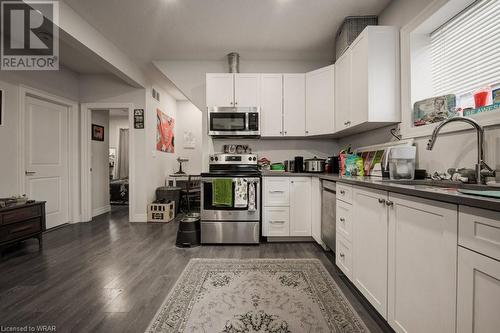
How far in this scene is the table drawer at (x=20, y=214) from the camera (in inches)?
97.2

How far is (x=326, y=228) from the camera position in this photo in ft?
8.25

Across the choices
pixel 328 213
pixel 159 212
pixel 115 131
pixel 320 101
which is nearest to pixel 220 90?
pixel 320 101

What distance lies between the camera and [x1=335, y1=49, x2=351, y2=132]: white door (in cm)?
257

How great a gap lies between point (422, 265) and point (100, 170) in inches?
212

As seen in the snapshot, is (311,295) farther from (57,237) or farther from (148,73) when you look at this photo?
(148,73)

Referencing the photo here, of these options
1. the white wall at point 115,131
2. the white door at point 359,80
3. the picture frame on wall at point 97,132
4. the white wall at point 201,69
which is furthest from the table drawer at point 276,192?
the white wall at point 115,131

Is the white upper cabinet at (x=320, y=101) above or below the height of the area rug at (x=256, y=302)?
above

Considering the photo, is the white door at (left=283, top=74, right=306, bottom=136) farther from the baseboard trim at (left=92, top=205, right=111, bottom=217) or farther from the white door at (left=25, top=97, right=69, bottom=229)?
the baseboard trim at (left=92, top=205, right=111, bottom=217)

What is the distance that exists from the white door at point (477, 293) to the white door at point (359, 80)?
1633 millimetres

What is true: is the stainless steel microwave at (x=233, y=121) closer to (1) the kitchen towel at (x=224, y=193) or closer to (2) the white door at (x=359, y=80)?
(1) the kitchen towel at (x=224, y=193)

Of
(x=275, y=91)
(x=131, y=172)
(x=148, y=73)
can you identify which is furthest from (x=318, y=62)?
(x=131, y=172)

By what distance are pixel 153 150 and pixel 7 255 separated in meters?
2.33

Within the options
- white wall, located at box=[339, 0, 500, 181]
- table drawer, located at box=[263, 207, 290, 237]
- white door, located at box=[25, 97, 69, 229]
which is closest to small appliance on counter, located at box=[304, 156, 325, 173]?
table drawer, located at box=[263, 207, 290, 237]

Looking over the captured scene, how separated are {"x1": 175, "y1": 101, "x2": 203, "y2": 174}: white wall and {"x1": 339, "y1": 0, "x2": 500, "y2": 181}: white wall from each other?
4.56 metres
